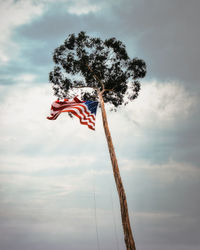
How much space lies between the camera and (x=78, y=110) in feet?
42.8

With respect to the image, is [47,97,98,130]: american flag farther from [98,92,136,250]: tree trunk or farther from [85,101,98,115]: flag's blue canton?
[98,92,136,250]: tree trunk

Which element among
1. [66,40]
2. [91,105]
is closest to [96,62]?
[66,40]

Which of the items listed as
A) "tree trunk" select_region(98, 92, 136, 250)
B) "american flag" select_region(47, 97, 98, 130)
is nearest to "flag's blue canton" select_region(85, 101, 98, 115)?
"american flag" select_region(47, 97, 98, 130)

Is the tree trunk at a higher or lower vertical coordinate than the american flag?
lower

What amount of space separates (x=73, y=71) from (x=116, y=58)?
3.31m

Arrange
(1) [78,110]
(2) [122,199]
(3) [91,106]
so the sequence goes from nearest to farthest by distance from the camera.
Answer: (2) [122,199] < (1) [78,110] < (3) [91,106]

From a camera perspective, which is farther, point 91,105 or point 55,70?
point 55,70

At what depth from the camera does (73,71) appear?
17.6 meters

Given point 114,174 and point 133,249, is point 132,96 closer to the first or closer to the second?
point 114,174

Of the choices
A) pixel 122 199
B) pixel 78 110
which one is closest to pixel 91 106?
pixel 78 110

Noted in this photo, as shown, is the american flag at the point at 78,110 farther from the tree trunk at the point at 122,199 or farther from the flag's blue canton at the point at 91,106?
the tree trunk at the point at 122,199

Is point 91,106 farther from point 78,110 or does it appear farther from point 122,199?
point 122,199

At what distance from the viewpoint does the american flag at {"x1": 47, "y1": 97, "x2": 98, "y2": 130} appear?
12906 millimetres

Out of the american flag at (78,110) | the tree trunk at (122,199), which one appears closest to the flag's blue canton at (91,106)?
the american flag at (78,110)
